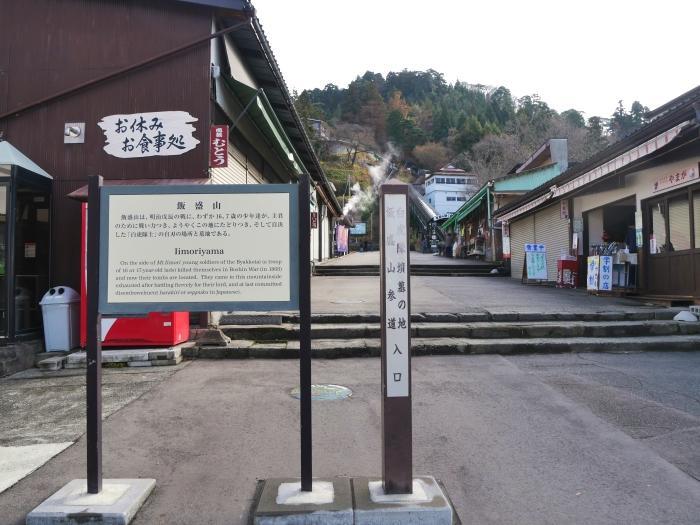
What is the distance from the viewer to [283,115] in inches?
470

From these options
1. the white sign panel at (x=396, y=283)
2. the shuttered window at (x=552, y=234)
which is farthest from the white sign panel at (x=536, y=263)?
the white sign panel at (x=396, y=283)

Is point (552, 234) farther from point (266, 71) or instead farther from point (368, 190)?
point (368, 190)

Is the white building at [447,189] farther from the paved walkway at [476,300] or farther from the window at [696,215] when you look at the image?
the window at [696,215]

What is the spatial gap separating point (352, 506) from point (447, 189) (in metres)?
66.8

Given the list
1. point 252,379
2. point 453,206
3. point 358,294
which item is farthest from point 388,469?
point 453,206

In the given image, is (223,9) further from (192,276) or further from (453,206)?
(453,206)

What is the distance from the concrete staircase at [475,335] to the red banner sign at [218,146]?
8.71 ft

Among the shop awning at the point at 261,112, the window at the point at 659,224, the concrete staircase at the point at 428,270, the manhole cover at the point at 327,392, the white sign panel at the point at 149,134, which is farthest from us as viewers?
the concrete staircase at the point at 428,270

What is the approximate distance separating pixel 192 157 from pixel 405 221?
5678 millimetres

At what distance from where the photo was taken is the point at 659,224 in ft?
35.5

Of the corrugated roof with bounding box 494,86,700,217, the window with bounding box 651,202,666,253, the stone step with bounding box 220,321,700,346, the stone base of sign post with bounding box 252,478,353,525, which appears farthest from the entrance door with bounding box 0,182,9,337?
the window with bounding box 651,202,666,253

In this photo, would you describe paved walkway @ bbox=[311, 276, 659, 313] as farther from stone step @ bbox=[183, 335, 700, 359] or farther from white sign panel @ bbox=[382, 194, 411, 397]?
white sign panel @ bbox=[382, 194, 411, 397]

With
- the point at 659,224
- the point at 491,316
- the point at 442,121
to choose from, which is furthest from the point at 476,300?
the point at 442,121

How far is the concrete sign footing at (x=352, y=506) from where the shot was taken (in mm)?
2734
